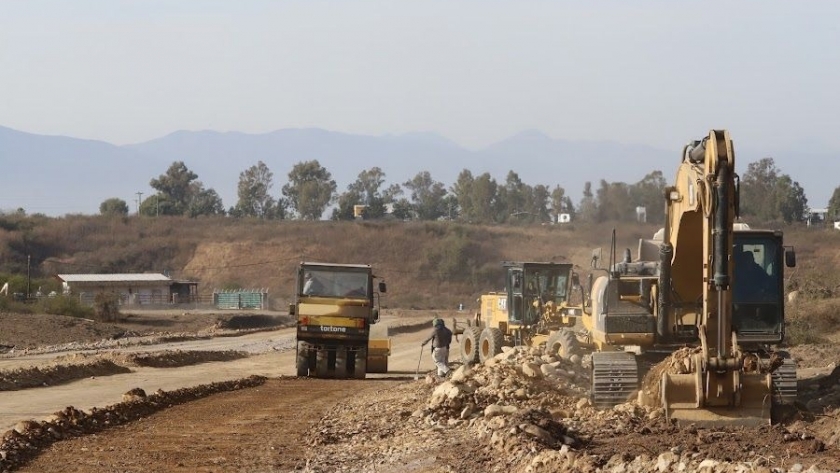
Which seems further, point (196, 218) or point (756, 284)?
point (196, 218)

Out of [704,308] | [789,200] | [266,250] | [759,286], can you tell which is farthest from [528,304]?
[266,250]

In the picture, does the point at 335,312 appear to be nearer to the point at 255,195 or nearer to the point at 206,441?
the point at 206,441

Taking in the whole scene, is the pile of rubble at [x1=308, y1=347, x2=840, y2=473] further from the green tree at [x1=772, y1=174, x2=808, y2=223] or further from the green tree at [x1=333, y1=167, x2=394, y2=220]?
the green tree at [x1=333, y1=167, x2=394, y2=220]

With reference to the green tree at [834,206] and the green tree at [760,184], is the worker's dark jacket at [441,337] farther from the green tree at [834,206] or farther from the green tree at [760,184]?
the green tree at [834,206]

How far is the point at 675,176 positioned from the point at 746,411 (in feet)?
12.4

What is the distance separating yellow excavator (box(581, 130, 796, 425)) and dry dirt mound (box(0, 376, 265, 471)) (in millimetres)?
7292

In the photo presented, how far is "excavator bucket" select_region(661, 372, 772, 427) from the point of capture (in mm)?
16094

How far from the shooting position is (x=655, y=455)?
516 inches

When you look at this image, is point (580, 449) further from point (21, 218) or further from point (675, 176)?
point (21, 218)

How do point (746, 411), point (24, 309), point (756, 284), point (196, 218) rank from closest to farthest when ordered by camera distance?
point (746, 411) < point (756, 284) < point (24, 309) < point (196, 218)

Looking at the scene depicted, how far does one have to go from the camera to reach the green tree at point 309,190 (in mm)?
175625

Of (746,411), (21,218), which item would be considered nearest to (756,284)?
(746,411)

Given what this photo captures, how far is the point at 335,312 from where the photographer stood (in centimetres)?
3158

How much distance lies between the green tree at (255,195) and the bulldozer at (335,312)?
140 m
